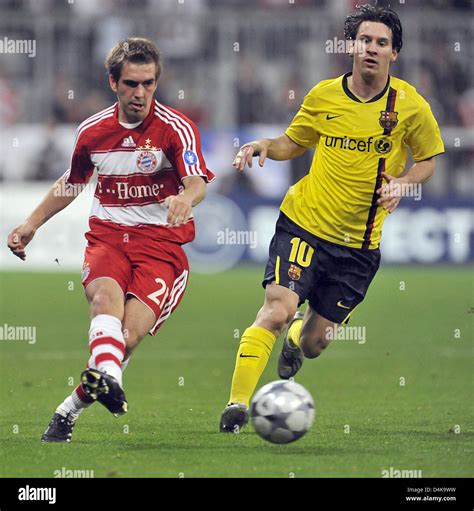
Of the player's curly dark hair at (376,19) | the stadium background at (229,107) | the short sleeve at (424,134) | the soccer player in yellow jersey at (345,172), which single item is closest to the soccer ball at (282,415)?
the soccer player in yellow jersey at (345,172)

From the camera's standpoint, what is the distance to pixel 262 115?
23453mm

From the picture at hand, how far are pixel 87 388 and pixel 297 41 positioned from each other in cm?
1765

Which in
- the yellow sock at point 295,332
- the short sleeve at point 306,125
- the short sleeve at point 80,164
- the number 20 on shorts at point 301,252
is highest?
the short sleeve at point 306,125

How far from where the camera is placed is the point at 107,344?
22.8ft

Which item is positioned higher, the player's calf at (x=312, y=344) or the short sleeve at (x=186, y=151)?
the short sleeve at (x=186, y=151)

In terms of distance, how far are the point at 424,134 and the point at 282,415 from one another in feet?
7.62

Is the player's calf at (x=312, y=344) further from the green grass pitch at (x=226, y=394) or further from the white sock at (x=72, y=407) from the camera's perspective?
the white sock at (x=72, y=407)

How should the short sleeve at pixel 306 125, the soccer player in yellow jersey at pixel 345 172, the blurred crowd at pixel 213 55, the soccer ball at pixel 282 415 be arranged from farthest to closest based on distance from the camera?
the blurred crowd at pixel 213 55 < the short sleeve at pixel 306 125 < the soccer player in yellow jersey at pixel 345 172 < the soccer ball at pixel 282 415

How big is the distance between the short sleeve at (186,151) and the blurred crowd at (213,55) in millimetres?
15490

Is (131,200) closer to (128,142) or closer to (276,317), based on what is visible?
(128,142)

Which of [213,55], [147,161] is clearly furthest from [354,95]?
[213,55]

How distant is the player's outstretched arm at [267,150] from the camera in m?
7.50

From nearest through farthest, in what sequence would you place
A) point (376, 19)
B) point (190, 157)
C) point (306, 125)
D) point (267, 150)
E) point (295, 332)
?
1. point (190, 157)
2. point (376, 19)
3. point (267, 150)
4. point (306, 125)
5. point (295, 332)

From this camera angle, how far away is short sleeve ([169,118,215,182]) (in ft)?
24.0
